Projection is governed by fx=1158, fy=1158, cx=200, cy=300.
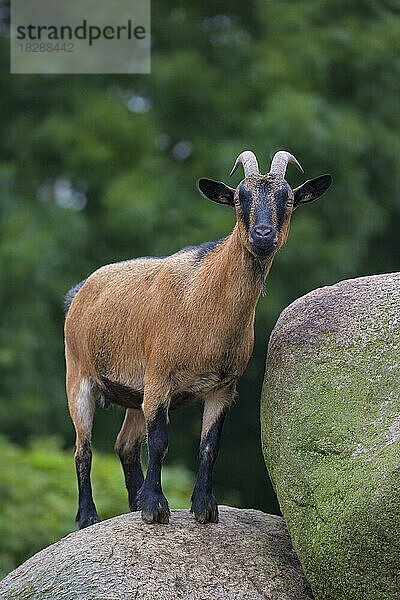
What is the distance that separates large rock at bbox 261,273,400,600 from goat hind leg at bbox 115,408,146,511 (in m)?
1.25

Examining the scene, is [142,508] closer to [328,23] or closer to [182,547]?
[182,547]

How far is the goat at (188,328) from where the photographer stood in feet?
22.8

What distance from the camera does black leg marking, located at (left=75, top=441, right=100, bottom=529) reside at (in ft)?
26.8

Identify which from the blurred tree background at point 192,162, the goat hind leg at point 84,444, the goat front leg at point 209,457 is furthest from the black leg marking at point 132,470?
the blurred tree background at point 192,162

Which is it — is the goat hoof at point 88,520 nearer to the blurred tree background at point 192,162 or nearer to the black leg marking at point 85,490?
the black leg marking at point 85,490

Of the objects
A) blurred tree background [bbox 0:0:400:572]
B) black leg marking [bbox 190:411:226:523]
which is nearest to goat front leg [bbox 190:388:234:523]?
black leg marking [bbox 190:411:226:523]

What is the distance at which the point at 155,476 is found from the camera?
7430mm

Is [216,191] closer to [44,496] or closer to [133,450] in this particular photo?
[133,450]

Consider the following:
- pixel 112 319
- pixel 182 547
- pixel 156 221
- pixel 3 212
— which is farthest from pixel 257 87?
pixel 182 547

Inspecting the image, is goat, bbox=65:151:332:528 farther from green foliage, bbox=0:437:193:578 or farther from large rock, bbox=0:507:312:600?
green foliage, bbox=0:437:193:578

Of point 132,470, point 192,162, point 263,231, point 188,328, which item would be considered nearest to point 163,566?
point 132,470

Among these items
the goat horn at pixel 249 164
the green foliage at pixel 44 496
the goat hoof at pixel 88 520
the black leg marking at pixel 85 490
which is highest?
the goat horn at pixel 249 164

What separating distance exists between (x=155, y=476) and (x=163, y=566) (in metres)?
0.60

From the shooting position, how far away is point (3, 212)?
17.5m
